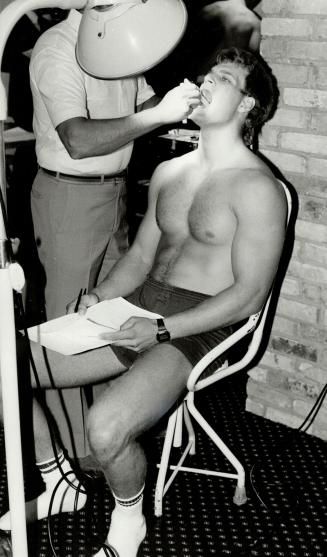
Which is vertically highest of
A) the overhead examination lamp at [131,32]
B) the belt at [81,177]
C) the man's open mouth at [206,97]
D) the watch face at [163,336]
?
the overhead examination lamp at [131,32]

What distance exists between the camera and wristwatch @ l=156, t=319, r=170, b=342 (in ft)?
6.36

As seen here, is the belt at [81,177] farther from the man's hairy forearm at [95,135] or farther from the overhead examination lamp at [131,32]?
the overhead examination lamp at [131,32]

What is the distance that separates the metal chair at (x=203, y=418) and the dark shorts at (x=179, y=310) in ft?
0.15

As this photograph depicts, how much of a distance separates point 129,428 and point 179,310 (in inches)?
17.4

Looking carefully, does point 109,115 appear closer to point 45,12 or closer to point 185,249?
point 185,249

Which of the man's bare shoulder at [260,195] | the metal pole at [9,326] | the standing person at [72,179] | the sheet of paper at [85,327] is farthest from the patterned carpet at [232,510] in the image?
the man's bare shoulder at [260,195]

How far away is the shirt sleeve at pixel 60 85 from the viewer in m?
2.17

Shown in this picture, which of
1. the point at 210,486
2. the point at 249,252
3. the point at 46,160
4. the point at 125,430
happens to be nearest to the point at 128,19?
the point at 249,252

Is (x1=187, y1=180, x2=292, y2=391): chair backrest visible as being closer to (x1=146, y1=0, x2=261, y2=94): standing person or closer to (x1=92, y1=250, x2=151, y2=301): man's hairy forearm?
(x1=92, y1=250, x2=151, y2=301): man's hairy forearm

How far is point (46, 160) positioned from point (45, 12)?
6.83 ft

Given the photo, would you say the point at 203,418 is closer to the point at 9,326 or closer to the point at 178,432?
the point at 178,432

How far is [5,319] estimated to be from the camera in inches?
51.7

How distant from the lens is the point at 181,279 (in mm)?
2131

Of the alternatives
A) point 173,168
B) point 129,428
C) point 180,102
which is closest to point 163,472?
point 129,428
